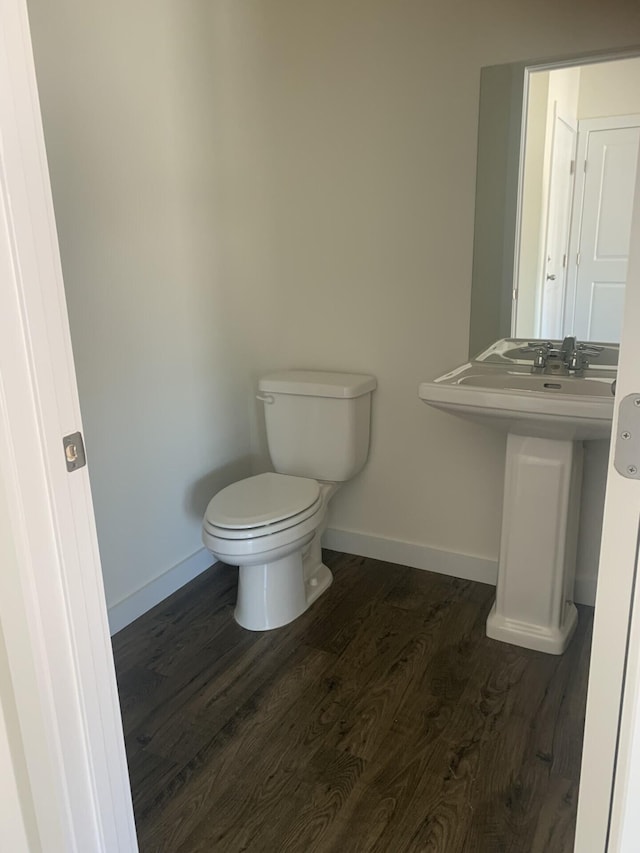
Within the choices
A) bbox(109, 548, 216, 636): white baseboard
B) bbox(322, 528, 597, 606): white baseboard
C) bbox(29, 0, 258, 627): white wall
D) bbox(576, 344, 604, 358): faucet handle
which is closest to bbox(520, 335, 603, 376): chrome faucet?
bbox(576, 344, 604, 358): faucet handle

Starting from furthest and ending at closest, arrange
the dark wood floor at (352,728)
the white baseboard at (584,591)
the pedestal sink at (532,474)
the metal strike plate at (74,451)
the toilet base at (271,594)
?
the white baseboard at (584,591) < the toilet base at (271,594) < the pedestal sink at (532,474) < the dark wood floor at (352,728) < the metal strike plate at (74,451)

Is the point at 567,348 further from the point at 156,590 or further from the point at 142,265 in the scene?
the point at 156,590

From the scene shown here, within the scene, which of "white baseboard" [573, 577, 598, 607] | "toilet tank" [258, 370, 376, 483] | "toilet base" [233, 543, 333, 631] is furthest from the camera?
"toilet tank" [258, 370, 376, 483]

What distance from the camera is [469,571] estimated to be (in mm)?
2541

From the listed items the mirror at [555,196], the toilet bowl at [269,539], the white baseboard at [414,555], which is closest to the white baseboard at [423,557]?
the white baseboard at [414,555]

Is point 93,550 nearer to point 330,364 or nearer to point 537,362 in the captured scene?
point 537,362

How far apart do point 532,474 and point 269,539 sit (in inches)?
33.0

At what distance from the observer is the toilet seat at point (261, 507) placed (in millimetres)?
2086

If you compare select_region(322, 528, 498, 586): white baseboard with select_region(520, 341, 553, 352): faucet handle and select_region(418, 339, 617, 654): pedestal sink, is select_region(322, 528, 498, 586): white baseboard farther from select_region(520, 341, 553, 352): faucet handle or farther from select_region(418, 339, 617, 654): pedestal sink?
select_region(520, 341, 553, 352): faucet handle

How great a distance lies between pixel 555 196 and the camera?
208cm

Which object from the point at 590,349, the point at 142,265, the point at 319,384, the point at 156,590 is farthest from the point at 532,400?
the point at 156,590

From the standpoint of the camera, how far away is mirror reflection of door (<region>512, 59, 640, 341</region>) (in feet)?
6.41

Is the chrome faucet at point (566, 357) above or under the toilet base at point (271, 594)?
above

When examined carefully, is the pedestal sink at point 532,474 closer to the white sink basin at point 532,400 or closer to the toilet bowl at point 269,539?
the white sink basin at point 532,400
